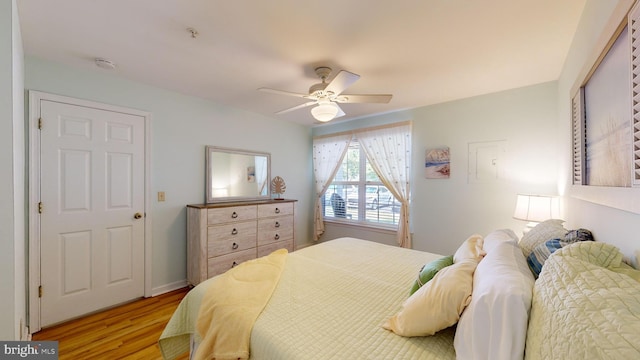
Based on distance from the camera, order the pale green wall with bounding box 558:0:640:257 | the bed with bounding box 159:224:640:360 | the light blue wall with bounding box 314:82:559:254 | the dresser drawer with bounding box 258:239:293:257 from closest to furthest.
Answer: the bed with bounding box 159:224:640:360 < the pale green wall with bounding box 558:0:640:257 < the light blue wall with bounding box 314:82:559:254 < the dresser drawer with bounding box 258:239:293:257

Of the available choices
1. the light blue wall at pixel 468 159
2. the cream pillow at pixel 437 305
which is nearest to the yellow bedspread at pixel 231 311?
the cream pillow at pixel 437 305

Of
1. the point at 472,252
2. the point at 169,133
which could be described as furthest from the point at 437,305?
the point at 169,133

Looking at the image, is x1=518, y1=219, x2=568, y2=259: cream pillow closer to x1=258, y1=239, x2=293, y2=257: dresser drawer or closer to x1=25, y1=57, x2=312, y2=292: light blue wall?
x1=258, y1=239, x2=293, y2=257: dresser drawer

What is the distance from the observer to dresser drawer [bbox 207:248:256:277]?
2.92m

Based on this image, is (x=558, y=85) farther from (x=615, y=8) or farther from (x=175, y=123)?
(x=175, y=123)

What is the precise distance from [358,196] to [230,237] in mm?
2121

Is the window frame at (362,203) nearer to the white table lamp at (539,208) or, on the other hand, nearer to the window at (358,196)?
the window at (358,196)

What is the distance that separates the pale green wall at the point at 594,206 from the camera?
0.95 metres

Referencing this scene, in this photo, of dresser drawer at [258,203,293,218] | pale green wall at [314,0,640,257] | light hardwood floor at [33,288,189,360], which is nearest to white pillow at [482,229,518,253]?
pale green wall at [314,0,640,257]

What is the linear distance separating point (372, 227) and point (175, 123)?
3082mm

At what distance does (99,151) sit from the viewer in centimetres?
249

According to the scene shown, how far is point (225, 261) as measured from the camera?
3.03 m

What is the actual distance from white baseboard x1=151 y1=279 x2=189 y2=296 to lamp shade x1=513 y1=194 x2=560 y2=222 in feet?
12.4

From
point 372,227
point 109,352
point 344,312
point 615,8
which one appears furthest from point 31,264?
point 615,8
